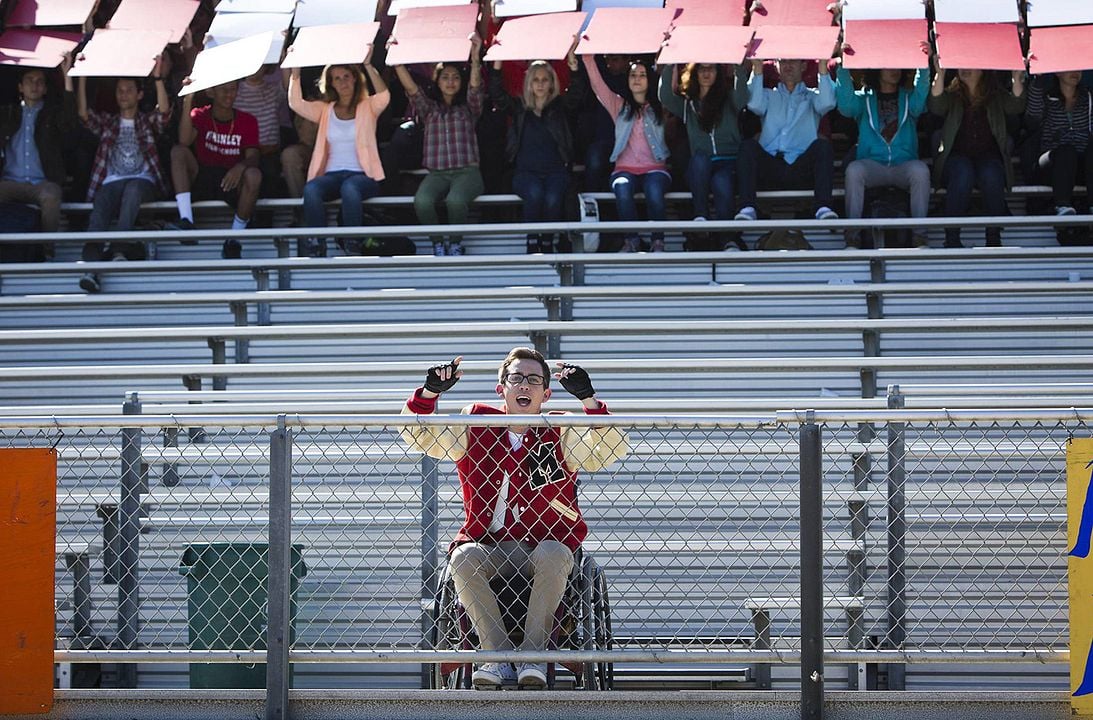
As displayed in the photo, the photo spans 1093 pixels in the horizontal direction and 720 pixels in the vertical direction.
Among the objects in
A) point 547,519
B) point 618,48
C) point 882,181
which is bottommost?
point 547,519

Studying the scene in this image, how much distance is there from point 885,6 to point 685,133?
1347 mm

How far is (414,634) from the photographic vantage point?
572cm

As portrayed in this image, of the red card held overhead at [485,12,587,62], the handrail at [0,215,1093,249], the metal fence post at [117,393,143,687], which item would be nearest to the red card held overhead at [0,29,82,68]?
the handrail at [0,215,1093,249]

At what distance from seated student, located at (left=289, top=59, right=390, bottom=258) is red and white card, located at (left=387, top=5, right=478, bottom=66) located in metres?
0.22

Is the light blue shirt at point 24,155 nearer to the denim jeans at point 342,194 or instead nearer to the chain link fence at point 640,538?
the denim jeans at point 342,194

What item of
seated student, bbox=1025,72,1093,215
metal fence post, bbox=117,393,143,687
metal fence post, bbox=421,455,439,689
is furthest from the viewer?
seated student, bbox=1025,72,1093,215

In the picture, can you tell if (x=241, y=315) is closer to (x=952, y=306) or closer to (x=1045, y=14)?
(x=952, y=306)

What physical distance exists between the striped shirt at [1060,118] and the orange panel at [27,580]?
20.3ft

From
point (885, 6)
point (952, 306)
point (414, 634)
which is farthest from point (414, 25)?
Result: point (414, 634)

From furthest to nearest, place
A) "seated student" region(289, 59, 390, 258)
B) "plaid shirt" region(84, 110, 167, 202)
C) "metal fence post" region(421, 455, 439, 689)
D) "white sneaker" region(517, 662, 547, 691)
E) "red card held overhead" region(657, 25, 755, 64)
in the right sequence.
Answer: "plaid shirt" region(84, 110, 167, 202) → "seated student" region(289, 59, 390, 258) → "red card held overhead" region(657, 25, 755, 64) → "metal fence post" region(421, 455, 439, 689) → "white sneaker" region(517, 662, 547, 691)

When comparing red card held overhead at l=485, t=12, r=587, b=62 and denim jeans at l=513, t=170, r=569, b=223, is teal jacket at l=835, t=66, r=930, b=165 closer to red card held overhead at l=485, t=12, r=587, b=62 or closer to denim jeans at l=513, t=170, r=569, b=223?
red card held overhead at l=485, t=12, r=587, b=62

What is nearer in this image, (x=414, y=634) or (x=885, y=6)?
(x=414, y=634)

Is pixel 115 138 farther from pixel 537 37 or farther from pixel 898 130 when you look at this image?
pixel 898 130

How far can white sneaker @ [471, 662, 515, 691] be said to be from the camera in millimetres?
4286
